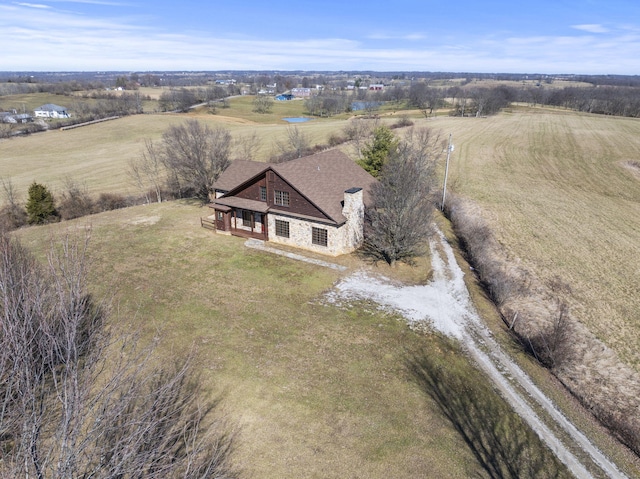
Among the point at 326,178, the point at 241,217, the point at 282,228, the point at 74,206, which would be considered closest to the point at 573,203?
the point at 326,178

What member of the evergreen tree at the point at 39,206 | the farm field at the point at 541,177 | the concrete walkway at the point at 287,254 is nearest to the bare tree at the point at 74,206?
the evergreen tree at the point at 39,206

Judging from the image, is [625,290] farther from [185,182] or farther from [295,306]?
[185,182]

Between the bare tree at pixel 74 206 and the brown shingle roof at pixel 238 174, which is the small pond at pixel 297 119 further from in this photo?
the brown shingle roof at pixel 238 174

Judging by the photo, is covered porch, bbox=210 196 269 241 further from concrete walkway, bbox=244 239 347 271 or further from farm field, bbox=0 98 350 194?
farm field, bbox=0 98 350 194

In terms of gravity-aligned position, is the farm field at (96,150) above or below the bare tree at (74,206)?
below

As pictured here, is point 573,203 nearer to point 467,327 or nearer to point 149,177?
point 467,327

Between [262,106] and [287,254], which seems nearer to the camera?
[287,254]
